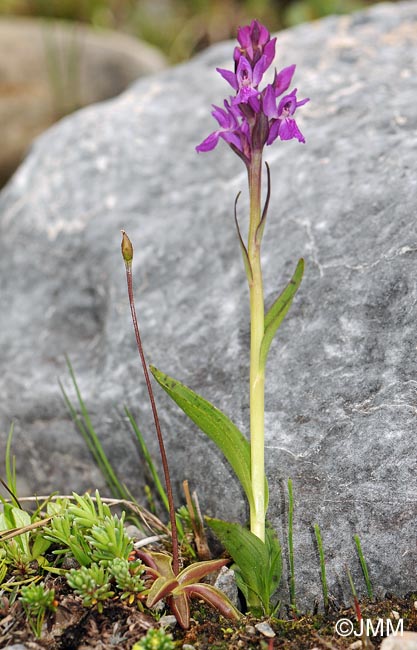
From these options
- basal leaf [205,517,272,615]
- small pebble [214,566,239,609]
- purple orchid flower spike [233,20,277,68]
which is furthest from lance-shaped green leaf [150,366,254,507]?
purple orchid flower spike [233,20,277,68]

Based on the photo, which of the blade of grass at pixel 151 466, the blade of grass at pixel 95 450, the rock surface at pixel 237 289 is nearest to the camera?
the rock surface at pixel 237 289

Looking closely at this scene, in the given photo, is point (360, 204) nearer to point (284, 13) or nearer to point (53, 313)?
point (53, 313)

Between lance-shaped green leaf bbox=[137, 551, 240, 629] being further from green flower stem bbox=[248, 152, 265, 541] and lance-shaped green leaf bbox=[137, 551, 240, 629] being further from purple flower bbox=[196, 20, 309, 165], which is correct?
purple flower bbox=[196, 20, 309, 165]

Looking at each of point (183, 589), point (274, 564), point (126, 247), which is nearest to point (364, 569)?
point (274, 564)

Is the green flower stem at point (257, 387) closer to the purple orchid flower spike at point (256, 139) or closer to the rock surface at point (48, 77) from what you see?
the purple orchid flower spike at point (256, 139)

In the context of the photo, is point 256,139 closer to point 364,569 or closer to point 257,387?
point 257,387

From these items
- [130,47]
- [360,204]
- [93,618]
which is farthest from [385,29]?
[130,47]

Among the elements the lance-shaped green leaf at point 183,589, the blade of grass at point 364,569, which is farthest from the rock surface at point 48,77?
the blade of grass at point 364,569
